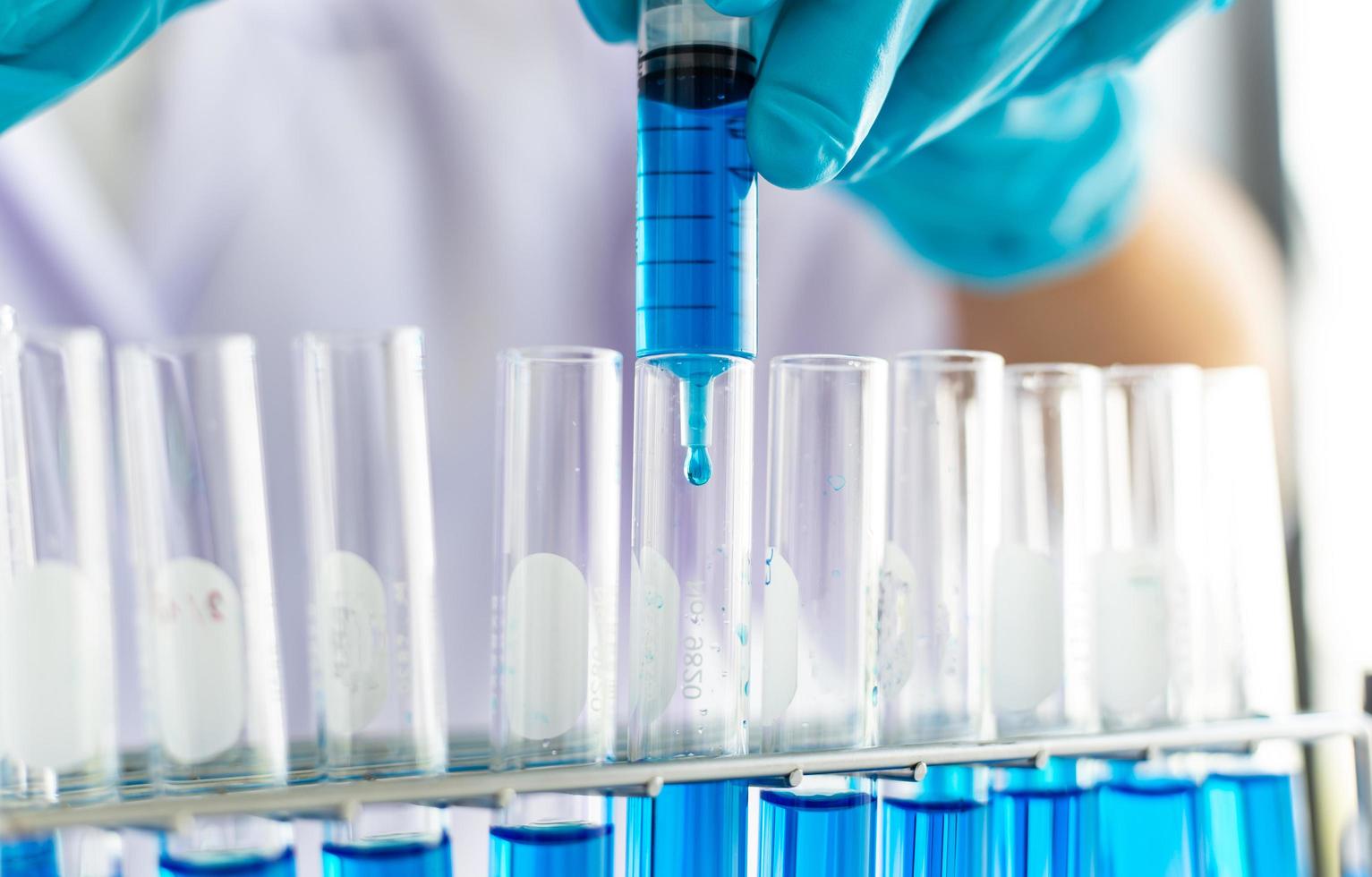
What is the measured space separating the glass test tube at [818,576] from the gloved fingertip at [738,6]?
0.21m

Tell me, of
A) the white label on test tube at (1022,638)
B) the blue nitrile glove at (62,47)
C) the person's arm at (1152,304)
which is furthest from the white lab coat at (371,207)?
the white label on test tube at (1022,638)

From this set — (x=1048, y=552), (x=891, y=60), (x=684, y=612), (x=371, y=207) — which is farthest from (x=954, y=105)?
(x=371, y=207)

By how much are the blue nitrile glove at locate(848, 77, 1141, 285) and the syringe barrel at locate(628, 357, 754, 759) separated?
729 millimetres

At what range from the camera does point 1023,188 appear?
1.50 m

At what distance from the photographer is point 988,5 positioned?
2.74 ft

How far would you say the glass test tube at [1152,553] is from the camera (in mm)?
835

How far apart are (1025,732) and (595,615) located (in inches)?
12.2

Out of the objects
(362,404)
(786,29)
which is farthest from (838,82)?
(362,404)

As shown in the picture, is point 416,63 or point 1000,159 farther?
point 416,63

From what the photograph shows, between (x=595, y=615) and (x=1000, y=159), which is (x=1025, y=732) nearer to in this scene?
(x=595, y=615)

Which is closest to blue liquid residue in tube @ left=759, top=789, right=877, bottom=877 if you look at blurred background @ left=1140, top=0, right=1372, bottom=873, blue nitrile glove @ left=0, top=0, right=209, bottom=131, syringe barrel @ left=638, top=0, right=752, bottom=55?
Result: syringe barrel @ left=638, top=0, right=752, bottom=55

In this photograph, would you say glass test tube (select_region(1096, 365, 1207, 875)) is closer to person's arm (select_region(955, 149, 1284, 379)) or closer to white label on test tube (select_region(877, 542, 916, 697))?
white label on test tube (select_region(877, 542, 916, 697))

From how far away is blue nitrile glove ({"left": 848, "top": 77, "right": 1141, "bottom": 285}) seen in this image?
1428mm

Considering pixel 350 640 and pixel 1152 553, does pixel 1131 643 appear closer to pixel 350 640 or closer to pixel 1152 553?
pixel 1152 553
